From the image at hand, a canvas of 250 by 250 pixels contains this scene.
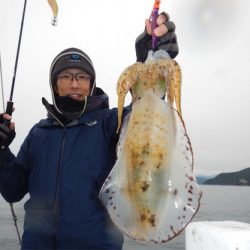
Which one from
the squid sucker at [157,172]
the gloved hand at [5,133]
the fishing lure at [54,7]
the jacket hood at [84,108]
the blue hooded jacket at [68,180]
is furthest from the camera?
the fishing lure at [54,7]

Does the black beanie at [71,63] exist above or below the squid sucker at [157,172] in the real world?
above

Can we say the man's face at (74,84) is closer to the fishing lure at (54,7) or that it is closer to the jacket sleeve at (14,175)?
the jacket sleeve at (14,175)

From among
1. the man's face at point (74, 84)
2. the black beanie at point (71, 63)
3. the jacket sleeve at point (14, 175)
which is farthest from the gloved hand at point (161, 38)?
the jacket sleeve at point (14, 175)

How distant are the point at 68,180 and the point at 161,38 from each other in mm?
1927

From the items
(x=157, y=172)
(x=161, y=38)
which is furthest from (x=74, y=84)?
(x=157, y=172)

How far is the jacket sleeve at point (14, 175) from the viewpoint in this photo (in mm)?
4621

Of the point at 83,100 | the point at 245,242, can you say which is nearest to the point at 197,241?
the point at 245,242

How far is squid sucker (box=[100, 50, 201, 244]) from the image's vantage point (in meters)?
2.64

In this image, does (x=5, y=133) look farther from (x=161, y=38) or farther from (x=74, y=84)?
(x=161, y=38)

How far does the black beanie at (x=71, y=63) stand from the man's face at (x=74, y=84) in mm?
57

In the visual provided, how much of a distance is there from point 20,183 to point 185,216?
274 centimetres

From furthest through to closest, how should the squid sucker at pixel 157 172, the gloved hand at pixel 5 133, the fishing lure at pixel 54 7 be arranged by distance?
the fishing lure at pixel 54 7, the gloved hand at pixel 5 133, the squid sucker at pixel 157 172

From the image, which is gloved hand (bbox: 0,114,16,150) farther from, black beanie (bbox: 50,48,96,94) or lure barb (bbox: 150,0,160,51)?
lure barb (bbox: 150,0,160,51)

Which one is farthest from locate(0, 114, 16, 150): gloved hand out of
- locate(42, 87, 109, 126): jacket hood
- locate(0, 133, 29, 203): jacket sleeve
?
locate(42, 87, 109, 126): jacket hood
